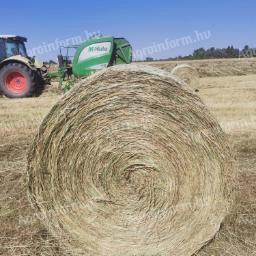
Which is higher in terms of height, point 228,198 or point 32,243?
point 228,198

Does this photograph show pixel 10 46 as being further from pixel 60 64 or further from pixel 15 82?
pixel 60 64

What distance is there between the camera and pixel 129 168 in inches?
151

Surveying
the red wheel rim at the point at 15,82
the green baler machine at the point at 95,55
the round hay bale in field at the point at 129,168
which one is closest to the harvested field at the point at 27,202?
the round hay bale in field at the point at 129,168

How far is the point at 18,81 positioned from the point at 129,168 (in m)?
10.2

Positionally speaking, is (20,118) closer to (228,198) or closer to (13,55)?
(13,55)

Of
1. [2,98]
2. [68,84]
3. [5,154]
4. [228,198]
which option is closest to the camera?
[228,198]

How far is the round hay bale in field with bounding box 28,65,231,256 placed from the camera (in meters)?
3.66

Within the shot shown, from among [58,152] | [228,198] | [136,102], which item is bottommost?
[228,198]

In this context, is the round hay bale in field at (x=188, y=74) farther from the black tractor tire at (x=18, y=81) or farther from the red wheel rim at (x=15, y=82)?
the red wheel rim at (x=15, y=82)

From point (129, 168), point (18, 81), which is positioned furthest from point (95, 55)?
point (129, 168)

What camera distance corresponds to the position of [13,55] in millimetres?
13977

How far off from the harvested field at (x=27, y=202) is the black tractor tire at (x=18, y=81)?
3535mm

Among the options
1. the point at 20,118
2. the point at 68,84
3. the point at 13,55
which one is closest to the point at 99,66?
the point at 68,84

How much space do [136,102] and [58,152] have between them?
702 mm
